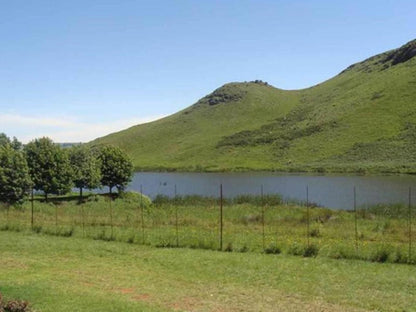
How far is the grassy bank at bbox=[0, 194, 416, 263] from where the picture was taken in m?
22.4

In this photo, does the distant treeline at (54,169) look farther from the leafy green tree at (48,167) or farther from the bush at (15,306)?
the bush at (15,306)

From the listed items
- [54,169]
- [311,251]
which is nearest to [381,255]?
[311,251]

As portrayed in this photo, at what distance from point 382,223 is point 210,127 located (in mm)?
166382

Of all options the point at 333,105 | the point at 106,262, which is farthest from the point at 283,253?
the point at 333,105

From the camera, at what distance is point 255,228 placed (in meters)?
31.4

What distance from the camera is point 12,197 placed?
150ft

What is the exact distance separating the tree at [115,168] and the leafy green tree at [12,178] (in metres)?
13.4

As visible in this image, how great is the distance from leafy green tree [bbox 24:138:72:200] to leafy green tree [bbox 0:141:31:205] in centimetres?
403

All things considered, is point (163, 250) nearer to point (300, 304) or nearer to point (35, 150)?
point (300, 304)

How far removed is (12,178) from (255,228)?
2717 centimetres

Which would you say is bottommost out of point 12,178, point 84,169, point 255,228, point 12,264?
point 255,228

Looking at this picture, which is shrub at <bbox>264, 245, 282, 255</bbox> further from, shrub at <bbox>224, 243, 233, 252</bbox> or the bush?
the bush

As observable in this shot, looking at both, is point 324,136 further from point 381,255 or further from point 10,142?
point 381,255

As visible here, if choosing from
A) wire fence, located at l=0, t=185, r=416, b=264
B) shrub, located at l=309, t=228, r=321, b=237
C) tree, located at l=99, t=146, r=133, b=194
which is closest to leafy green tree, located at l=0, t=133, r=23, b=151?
tree, located at l=99, t=146, r=133, b=194
